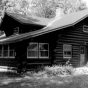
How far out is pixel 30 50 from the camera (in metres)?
15.5

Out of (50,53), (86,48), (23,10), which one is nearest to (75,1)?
(23,10)

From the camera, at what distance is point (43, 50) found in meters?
16.1

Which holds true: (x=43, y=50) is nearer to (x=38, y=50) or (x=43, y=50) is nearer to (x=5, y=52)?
(x=38, y=50)

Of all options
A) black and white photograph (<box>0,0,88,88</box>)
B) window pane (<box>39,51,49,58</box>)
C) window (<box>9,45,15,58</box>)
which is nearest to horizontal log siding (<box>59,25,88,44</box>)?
black and white photograph (<box>0,0,88,88</box>)

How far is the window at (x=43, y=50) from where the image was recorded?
1599cm

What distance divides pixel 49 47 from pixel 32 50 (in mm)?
1764

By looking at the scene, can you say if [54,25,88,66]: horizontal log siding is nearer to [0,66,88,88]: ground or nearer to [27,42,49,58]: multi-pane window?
[27,42,49,58]: multi-pane window

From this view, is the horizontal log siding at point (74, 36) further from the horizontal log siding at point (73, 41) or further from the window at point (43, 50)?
the window at point (43, 50)

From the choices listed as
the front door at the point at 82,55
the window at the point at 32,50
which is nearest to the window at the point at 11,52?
the window at the point at 32,50

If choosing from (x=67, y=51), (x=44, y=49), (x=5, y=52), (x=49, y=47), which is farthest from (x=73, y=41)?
(x=5, y=52)

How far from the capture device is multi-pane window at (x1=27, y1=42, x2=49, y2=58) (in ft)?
51.1

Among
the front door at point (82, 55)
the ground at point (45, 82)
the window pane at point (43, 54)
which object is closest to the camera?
the ground at point (45, 82)

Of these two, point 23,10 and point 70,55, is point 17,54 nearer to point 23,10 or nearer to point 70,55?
point 70,55

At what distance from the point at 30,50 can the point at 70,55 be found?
4.50 metres
